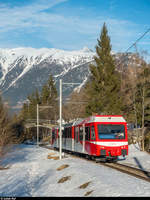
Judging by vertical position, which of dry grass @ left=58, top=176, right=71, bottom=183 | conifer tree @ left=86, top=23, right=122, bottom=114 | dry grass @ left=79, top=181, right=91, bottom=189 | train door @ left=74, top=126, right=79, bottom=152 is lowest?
dry grass @ left=58, top=176, right=71, bottom=183

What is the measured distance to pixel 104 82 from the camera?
58375 mm

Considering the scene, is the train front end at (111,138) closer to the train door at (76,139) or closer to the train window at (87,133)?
the train window at (87,133)

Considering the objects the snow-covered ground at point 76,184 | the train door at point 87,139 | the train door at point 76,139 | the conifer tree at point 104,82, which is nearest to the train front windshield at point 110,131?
the train door at point 87,139

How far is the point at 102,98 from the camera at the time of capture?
5553cm

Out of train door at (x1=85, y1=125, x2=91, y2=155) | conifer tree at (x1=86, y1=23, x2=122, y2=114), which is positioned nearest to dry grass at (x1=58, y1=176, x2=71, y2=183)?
train door at (x1=85, y1=125, x2=91, y2=155)

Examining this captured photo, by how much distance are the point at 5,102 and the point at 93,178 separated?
68.5 ft

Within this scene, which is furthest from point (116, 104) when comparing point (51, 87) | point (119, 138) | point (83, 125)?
point (51, 87)

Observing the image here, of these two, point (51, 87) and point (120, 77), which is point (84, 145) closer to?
point (120, 77)

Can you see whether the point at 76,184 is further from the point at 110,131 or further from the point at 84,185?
the point at 110,131

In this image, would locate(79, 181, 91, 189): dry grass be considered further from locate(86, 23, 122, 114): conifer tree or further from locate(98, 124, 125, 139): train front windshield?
locate(86, 23, 122, 114): conifer tree

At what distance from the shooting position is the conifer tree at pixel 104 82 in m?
54.9

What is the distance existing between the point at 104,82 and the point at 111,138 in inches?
1306

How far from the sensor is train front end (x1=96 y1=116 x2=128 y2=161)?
25453 millimetres

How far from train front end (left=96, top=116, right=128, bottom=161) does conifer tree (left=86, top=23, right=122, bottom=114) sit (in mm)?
27612
